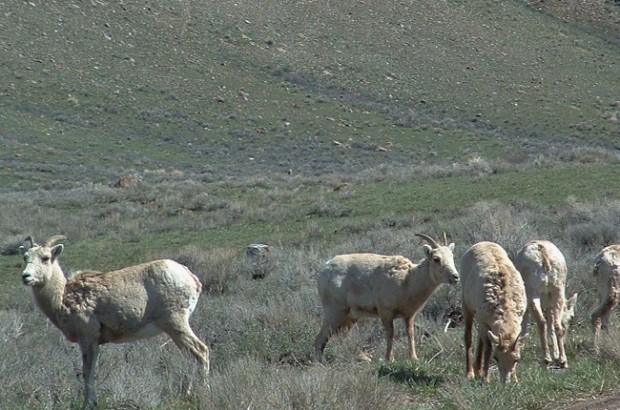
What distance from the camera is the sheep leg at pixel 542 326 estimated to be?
11.1 metres

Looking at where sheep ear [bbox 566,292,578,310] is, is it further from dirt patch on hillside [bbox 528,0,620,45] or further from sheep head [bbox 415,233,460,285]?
dirt patch on hillside [bbox 528,0,620,45]

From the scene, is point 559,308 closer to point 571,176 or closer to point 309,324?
point 309,324

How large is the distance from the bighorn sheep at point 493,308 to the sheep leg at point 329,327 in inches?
80.5

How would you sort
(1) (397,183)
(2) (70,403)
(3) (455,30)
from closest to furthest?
1. (2) (70,403)
2. (1) (397,183)
3. (3) (455,30)

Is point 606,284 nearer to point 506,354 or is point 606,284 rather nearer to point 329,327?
point 506,354

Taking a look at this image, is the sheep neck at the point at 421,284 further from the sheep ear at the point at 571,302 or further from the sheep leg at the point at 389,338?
the sheep ear at the point at 571,302

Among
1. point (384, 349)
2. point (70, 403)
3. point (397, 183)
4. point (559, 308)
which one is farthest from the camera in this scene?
A: point (397, 183)

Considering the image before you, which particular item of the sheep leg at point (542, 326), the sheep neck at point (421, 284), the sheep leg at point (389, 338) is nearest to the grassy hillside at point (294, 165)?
the sheep leg at point (542, 326)

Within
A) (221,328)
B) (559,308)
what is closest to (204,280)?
(221,328)

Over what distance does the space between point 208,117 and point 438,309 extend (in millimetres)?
44316

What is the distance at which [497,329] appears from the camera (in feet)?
32.9

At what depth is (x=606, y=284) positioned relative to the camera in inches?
473

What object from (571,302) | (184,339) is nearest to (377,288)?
(571,302)

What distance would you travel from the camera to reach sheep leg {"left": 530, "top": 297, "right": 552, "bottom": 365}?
11.1 m
